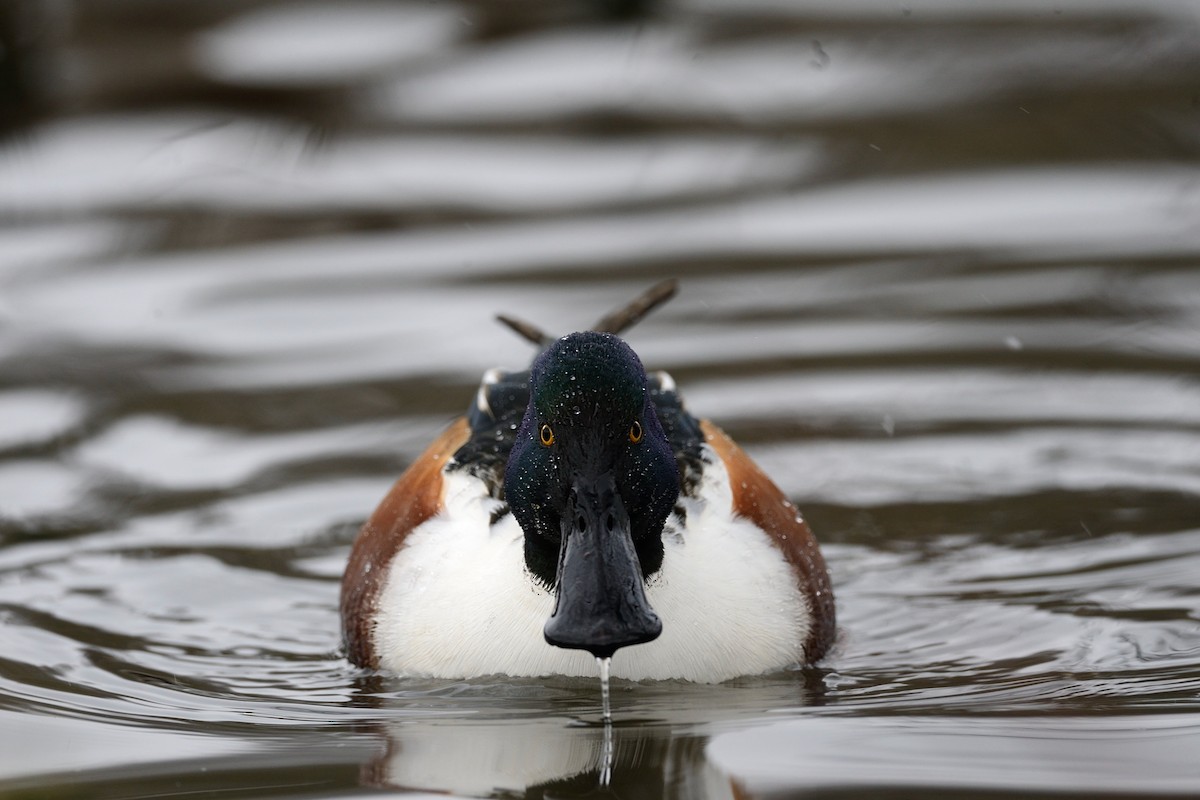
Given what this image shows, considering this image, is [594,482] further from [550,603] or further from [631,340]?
[631,340]

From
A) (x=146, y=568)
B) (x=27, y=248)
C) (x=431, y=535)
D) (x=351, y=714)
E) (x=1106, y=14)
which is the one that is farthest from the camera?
(x=1106, y=14)

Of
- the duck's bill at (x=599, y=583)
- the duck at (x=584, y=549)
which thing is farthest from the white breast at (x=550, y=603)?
the duck's bill at (x=599, y=583)

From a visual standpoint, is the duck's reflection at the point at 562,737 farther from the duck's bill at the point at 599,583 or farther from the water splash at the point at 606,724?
the duck's bill at the point at 599,583

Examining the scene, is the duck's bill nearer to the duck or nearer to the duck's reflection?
the duck

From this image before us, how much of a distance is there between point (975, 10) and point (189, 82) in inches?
192

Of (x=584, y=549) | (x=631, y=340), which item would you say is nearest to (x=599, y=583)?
(x=584, y=549)

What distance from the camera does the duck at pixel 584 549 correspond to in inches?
178

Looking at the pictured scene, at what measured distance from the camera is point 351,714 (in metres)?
5.00

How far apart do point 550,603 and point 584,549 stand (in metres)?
0.49

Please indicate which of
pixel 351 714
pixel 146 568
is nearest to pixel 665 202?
pixel 146 568

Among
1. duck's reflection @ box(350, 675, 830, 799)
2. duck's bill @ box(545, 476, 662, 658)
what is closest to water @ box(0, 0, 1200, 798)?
duck's reflection @ box(350, 675, 830, 799)

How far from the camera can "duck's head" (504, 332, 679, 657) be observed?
14.3 feet

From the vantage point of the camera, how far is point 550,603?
4.93 meters

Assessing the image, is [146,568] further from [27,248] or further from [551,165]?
[551,165]
